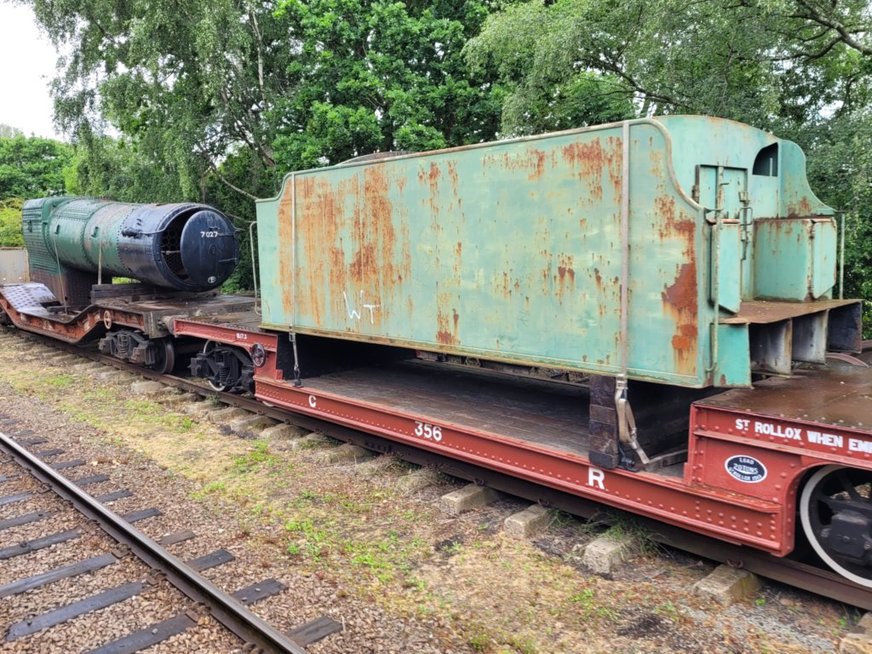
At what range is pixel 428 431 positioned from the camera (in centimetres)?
604

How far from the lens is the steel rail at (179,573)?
3.89 m

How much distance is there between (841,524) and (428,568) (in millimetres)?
2604

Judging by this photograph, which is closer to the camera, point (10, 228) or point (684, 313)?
point (684, 313)

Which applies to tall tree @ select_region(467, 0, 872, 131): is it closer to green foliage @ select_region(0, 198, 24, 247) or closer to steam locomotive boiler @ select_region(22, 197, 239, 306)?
steam locomotive boiler @ select_region(22, 197, 239, 306)

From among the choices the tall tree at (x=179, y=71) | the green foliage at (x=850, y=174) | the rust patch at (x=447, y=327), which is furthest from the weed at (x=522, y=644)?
the tall tree at (x=179, y=71)

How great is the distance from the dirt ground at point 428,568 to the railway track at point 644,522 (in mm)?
125

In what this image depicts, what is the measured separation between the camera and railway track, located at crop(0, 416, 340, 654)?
399 centimetres

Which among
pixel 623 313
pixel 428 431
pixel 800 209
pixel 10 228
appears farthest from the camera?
pixel 10 228

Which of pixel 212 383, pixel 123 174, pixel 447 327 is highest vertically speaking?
pixel 123 174

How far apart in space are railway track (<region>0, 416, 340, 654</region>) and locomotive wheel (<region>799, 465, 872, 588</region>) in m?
2.90

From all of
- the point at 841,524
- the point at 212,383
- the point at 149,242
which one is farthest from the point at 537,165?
the point at 149,242

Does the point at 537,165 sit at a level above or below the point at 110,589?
above

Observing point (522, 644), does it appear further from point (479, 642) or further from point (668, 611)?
point (668, 611)

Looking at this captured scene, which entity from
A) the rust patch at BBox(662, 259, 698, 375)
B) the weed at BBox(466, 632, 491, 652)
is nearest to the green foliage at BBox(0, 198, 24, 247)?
the weed at BBox(466, 632, 491, 652)
